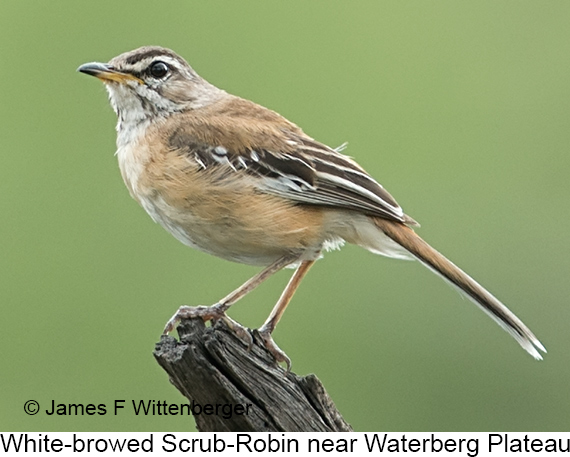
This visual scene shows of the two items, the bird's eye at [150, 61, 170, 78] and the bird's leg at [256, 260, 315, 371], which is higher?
the bird's eye at [150, 61, 170, 78]

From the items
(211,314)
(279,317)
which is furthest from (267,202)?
(211,314)

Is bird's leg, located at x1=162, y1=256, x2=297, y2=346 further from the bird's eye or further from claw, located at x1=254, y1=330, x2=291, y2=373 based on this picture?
the bird's eye

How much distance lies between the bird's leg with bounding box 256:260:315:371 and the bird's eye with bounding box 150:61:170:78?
5.98 ft

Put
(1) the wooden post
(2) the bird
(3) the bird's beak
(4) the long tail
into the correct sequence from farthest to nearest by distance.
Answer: (3) the bird's beak
(2) the bird
(4) the long tail
(1) the wooden post

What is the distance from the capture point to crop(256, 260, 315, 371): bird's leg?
514cm

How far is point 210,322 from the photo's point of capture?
5.04 meters

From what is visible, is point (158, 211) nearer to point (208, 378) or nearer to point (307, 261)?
point (307, 261)

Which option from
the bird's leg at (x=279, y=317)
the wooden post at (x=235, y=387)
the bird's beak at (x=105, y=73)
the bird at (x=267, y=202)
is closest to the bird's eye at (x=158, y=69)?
the bird's beak at (x=105, y=73)

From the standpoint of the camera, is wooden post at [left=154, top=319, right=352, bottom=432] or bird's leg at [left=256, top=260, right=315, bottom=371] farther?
bird's leg at [left=256, top=260, right=315, bottom=371]

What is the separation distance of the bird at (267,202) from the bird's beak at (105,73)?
1 centimetres

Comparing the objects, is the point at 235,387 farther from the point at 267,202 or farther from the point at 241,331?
the point at 267,202

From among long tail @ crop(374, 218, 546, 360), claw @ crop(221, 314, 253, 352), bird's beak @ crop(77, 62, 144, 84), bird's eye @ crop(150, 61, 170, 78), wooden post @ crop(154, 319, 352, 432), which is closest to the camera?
wooden post @ crop(154, 319, 352, 432)

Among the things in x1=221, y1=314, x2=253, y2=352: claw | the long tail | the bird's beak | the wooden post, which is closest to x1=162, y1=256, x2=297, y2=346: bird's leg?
x1=221, y1=314, x2=253, y2=352: claw

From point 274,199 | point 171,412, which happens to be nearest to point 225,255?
point 274,199
